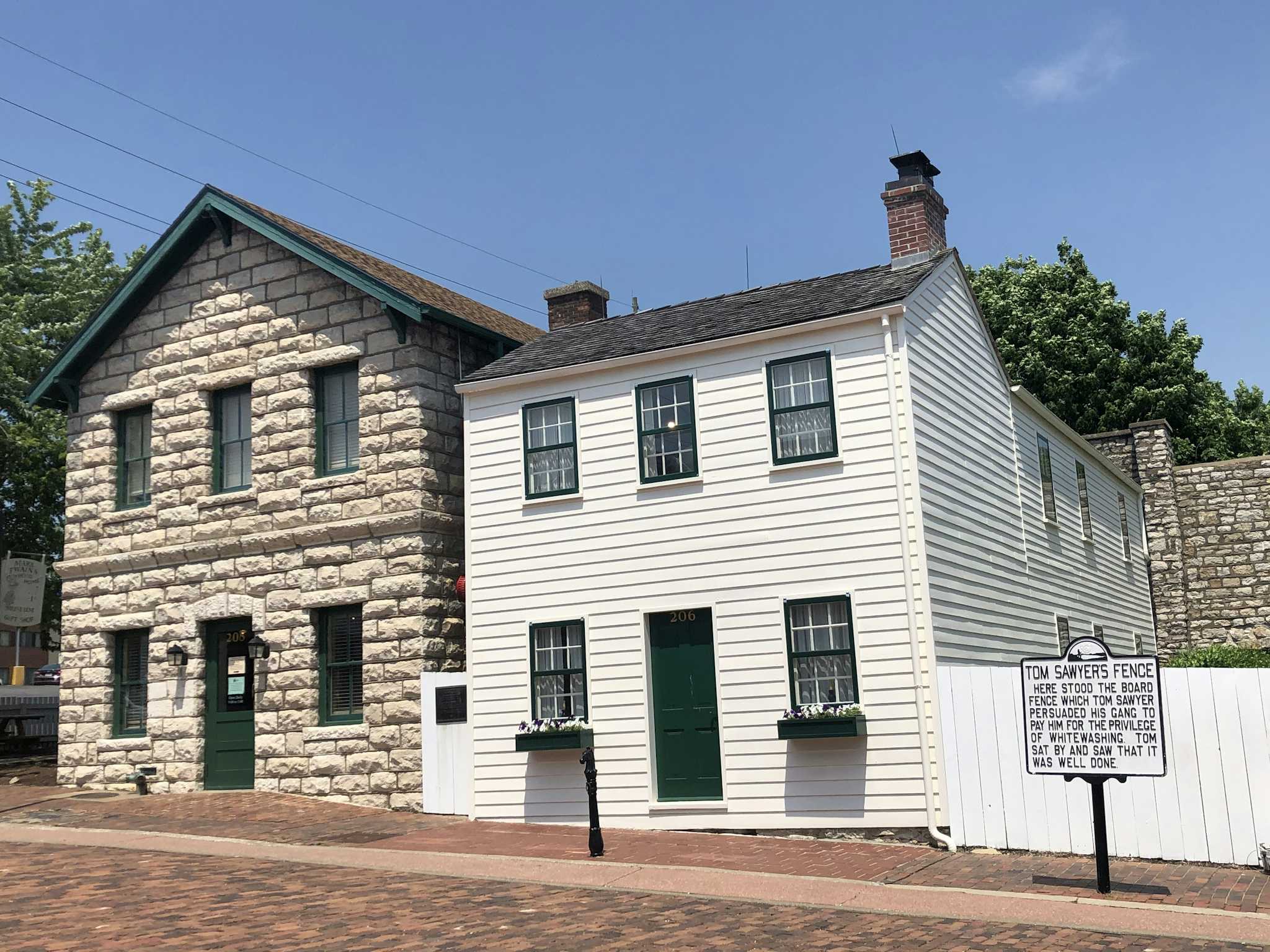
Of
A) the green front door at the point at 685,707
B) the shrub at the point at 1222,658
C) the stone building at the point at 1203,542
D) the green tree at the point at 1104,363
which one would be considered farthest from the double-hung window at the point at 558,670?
the green tree at the point at 1104,363

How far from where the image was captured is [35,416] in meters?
30.1

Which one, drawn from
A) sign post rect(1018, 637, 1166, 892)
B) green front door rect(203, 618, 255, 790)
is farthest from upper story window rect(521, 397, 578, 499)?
sign post rect(1018, 637, 1166, 892)

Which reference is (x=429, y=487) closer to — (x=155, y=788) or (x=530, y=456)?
(x=530, y=456)

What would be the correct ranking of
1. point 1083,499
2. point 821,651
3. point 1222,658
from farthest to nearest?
point 1083,499
point 1222,658
point 821,651

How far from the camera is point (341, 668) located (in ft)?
57.5

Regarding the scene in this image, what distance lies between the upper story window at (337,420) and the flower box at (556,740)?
5172 mm

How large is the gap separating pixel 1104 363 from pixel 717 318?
2235 cm

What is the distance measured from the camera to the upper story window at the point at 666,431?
49.9ft

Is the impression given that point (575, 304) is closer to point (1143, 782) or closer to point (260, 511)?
point (260, 511)

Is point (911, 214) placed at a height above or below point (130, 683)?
above

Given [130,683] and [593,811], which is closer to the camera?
[593,811]

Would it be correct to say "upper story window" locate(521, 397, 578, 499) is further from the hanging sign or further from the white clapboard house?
the hanging sign

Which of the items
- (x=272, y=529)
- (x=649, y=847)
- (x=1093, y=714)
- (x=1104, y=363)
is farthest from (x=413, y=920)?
(x=1104, y=363)

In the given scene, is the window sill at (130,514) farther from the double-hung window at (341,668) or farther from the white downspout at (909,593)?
the white downspout at (909,593)
